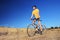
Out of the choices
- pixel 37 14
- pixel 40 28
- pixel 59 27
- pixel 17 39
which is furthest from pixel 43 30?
pixel 59 27

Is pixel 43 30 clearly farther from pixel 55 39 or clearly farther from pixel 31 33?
pixel 55 39

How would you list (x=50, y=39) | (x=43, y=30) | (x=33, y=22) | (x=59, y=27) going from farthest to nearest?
(x=59, y=27) < (x=43, y=30) < (x=33, y=22) < (x=50, y=39)

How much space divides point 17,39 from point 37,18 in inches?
111

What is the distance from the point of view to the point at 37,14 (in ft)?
51.0

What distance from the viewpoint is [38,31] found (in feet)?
52.7

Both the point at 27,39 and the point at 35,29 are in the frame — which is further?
the point at 35,29

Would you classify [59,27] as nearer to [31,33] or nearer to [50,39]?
[31,33]

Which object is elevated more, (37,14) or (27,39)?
(37,14)

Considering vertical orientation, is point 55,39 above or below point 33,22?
below

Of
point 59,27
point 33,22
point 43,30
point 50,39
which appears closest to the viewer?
point 50,39

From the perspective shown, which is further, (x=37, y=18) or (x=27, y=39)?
(x=37, y=18)

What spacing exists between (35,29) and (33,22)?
0.58 m

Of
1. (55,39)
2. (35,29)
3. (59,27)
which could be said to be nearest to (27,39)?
(55,39)

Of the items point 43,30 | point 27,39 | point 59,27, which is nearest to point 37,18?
point 43,30
